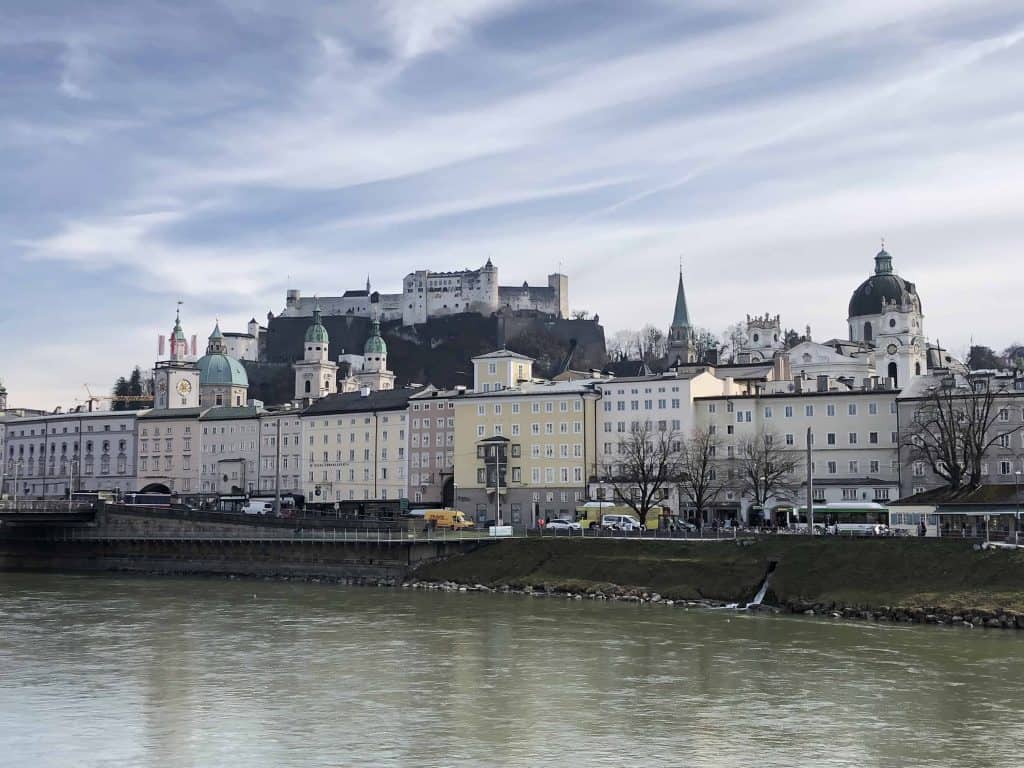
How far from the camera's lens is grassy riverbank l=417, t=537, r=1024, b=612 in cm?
4888

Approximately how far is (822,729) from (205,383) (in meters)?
121

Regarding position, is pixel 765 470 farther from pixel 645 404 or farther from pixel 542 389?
pixel 542 389

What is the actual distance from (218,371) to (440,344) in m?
50.3

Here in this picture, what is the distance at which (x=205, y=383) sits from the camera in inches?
5605

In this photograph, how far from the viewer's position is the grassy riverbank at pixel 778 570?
48875 mm

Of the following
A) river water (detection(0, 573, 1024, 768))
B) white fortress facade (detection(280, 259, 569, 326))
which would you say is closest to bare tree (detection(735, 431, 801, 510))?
river water (detection(0, 573, 1024, 768))

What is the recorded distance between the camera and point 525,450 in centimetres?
8944

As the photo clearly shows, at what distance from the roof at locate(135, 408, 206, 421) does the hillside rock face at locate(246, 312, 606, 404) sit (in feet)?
152

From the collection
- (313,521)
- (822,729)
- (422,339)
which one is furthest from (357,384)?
(822,729)

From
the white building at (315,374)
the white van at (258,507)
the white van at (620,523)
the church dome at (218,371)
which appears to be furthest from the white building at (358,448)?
the white building at (315,374)

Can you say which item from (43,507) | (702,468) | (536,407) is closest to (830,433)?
(702,468)

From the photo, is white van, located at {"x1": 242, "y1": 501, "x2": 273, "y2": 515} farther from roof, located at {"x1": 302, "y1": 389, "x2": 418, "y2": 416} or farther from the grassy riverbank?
the grassy riverbank

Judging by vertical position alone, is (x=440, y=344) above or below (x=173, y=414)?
above

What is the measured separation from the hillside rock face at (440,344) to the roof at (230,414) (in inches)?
1926
